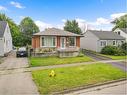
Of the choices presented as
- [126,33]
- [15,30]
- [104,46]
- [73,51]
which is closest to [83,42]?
[104,46]

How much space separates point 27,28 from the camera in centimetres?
5638

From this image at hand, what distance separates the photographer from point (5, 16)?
62.5m

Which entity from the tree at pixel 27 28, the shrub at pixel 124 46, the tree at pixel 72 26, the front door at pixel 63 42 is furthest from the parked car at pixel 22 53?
the tree at pixel 27 28

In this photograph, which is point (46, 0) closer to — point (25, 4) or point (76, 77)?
point (25, 4)

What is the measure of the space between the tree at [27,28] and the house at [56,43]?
24.6 m

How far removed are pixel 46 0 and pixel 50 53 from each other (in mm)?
12275

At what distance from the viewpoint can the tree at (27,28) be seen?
177 ft

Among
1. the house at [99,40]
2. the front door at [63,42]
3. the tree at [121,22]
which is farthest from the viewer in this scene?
the tree at [121,22]

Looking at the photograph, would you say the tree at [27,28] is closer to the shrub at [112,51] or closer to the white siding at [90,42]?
the white siding at [90,42]

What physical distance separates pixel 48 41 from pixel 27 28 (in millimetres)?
28436

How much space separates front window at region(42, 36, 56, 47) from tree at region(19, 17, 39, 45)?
2513 centimetres

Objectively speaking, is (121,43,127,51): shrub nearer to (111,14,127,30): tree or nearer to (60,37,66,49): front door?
(60,37,66,49): front door

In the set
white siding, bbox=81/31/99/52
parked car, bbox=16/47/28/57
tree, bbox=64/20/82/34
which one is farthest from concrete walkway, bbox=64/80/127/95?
tree, bbox=64/20/82/34

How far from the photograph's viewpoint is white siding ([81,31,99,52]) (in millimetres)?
38406
